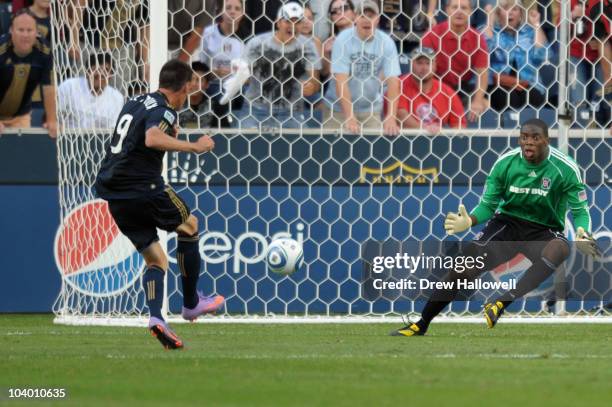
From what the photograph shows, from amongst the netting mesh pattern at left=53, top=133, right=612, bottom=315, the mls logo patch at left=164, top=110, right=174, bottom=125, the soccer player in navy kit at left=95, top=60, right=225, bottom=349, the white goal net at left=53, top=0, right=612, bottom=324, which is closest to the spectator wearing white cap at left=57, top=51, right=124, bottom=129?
the white goal net at left=53, top=0, right=612, bottom=324

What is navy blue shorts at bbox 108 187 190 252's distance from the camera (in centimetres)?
957

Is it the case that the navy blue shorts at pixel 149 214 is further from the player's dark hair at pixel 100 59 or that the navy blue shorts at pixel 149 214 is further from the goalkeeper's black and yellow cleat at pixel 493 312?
the player's dark hair at pixel 100 59

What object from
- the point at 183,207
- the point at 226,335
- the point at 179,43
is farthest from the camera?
the point at 179,43

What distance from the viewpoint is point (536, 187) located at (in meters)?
10.7

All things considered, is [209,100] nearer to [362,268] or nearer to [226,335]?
[362,268]

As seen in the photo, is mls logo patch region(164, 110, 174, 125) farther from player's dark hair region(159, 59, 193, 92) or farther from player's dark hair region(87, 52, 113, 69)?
player's dark hair region(87, 52, 113, 69)

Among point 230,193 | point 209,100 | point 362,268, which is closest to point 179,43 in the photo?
point 209,100

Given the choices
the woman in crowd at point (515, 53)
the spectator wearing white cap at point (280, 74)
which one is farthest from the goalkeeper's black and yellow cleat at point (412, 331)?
the woman in crowd at point (515, 53)

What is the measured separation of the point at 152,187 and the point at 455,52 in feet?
15.8

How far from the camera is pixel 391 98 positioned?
43.6 ft

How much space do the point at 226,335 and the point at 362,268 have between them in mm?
2773

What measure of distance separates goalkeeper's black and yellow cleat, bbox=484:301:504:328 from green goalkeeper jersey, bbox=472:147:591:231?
0.66 metres
